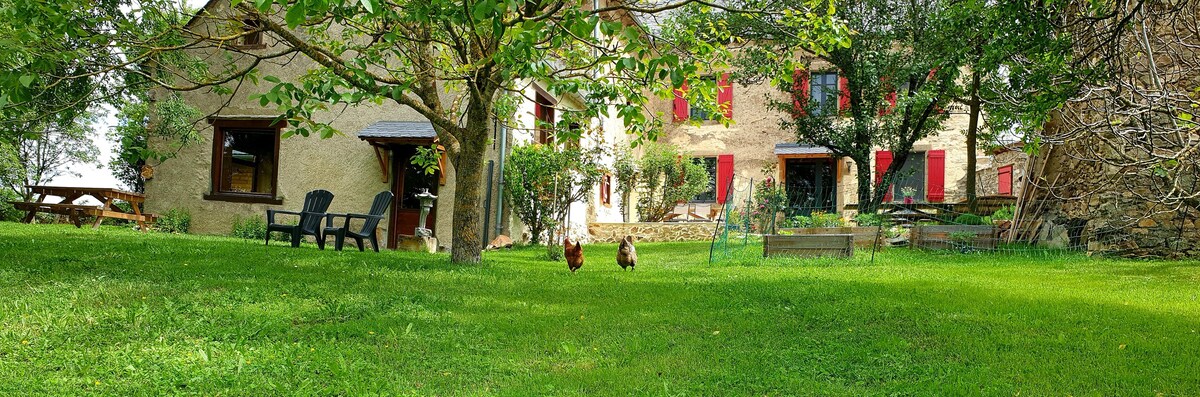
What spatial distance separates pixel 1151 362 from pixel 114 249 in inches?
328

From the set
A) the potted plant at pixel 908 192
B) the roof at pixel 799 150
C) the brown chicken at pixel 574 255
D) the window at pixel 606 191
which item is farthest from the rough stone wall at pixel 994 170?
the brown chicken at pixel 574 255

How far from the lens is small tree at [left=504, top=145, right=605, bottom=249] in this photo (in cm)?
1238

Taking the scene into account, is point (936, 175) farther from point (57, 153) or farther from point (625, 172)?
point (57, 153)

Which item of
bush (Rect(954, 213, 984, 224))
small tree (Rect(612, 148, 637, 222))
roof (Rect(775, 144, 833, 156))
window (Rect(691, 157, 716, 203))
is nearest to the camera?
bush (Rect(954, 213, 984, 224))

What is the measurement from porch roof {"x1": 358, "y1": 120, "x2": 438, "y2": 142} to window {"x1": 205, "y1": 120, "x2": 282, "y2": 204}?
6.65 ft

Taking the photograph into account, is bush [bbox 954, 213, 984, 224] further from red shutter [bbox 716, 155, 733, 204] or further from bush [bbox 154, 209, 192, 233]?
bush [bbox 154, 209, 192, 233]

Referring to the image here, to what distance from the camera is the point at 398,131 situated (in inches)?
465

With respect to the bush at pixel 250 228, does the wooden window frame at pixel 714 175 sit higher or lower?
higher

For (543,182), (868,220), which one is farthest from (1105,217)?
(543,182)

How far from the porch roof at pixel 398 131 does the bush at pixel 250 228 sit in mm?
2296

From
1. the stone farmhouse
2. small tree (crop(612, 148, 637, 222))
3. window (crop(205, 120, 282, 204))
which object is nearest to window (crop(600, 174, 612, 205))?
small tree (crop(612, 148, 637, 222))

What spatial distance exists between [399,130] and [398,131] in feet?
0.17

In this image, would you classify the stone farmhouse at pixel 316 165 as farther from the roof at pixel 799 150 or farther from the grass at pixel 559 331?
the roof at pixel 799 150

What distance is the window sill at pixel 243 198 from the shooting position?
12.8 m
